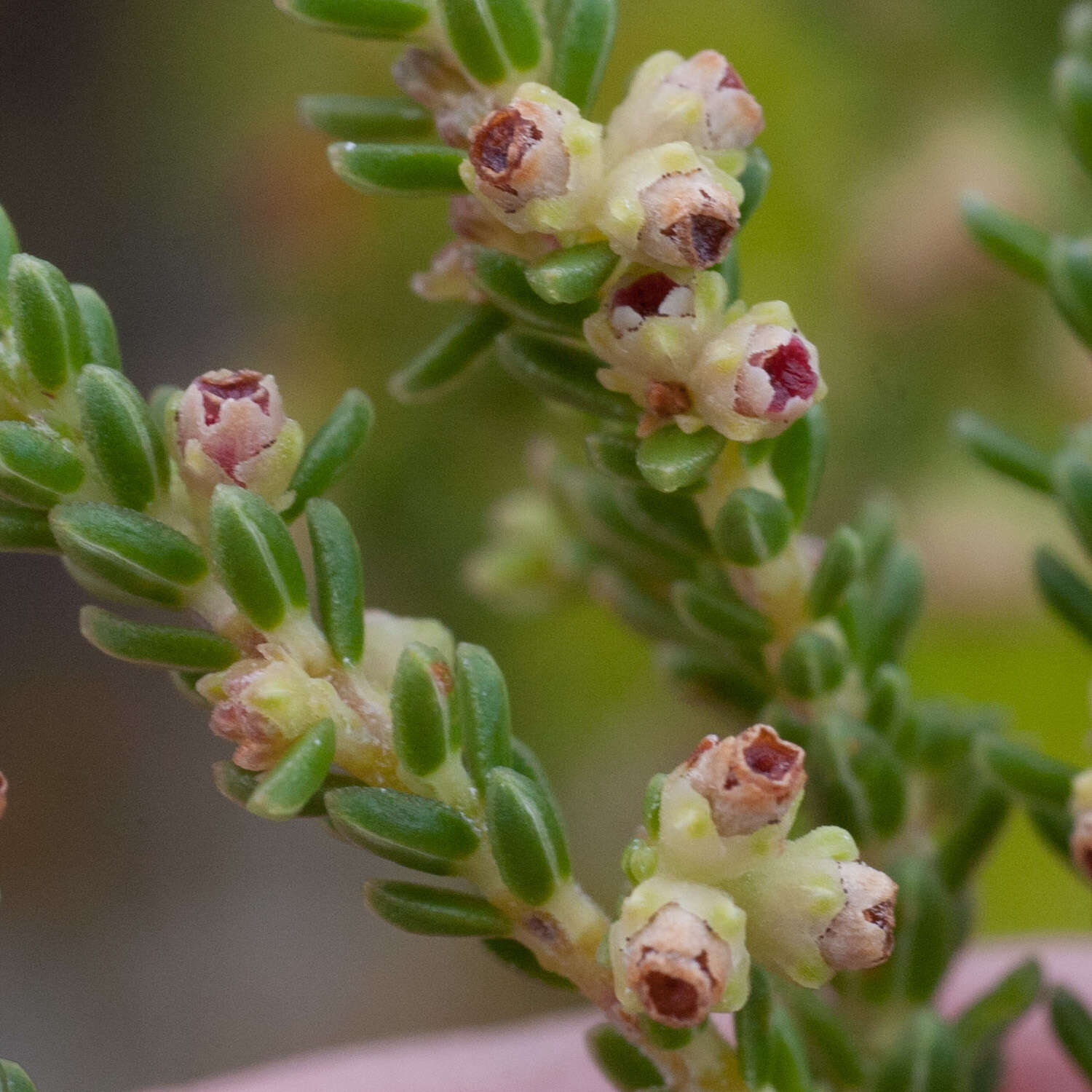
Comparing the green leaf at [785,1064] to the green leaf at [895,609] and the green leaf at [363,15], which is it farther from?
the green leaf at [363,15]

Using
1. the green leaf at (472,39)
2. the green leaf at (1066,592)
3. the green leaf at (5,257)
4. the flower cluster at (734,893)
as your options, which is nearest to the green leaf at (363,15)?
the green leaf at (472,39)

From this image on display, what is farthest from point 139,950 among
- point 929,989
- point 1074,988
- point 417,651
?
point 417,651

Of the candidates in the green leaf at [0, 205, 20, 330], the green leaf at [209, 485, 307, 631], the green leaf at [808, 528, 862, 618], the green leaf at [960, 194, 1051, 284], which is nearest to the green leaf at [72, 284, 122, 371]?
the green leaf at [0, 205, 20, 330]

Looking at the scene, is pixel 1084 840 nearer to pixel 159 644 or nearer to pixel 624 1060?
pixel 624 1060

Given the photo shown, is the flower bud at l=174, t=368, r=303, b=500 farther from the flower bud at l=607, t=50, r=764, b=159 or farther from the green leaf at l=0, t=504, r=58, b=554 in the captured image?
the flower bud at l=607, t=50, r=764, b=159

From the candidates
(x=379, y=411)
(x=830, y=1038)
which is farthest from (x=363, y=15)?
(x=379, y=411)

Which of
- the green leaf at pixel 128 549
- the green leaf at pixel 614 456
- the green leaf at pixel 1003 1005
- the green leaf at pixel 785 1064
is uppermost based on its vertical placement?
the green leaf at pixel 614 456
